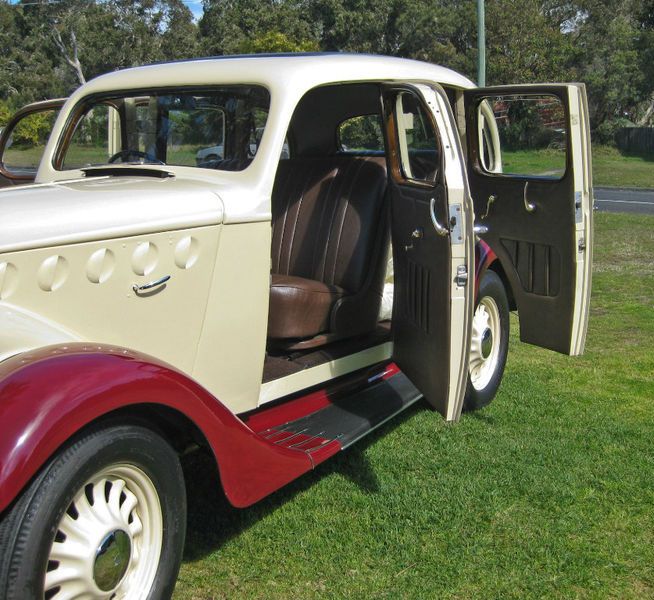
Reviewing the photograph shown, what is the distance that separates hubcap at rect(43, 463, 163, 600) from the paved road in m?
12.0

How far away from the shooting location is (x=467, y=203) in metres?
3.46

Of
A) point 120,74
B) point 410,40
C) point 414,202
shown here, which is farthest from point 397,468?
point 410,40

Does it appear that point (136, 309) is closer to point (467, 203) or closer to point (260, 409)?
point (260, 409)

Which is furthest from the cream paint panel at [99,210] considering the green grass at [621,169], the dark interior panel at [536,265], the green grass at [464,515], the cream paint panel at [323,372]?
the green grass at [621,169]

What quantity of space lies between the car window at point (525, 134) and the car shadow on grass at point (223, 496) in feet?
6.15

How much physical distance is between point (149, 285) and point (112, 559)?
96 centimetres

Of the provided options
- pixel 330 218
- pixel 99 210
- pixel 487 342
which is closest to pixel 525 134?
pixel 487 342

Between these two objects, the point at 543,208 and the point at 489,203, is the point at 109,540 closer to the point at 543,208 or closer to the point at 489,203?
the point at 543,208

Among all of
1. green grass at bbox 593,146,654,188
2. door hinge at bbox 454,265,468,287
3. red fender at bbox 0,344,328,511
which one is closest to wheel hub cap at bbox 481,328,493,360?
door hinge at bbox 454,265,468,287

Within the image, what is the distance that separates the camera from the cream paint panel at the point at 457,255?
11.3 feet

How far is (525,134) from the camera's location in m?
5.93

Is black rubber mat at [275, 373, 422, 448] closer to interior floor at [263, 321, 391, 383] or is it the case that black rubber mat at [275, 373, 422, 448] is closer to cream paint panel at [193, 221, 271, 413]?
interior floor at [263, 321, 391, 383]

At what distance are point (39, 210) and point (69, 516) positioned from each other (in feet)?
3.28

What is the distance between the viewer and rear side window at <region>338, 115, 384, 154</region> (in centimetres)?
480
